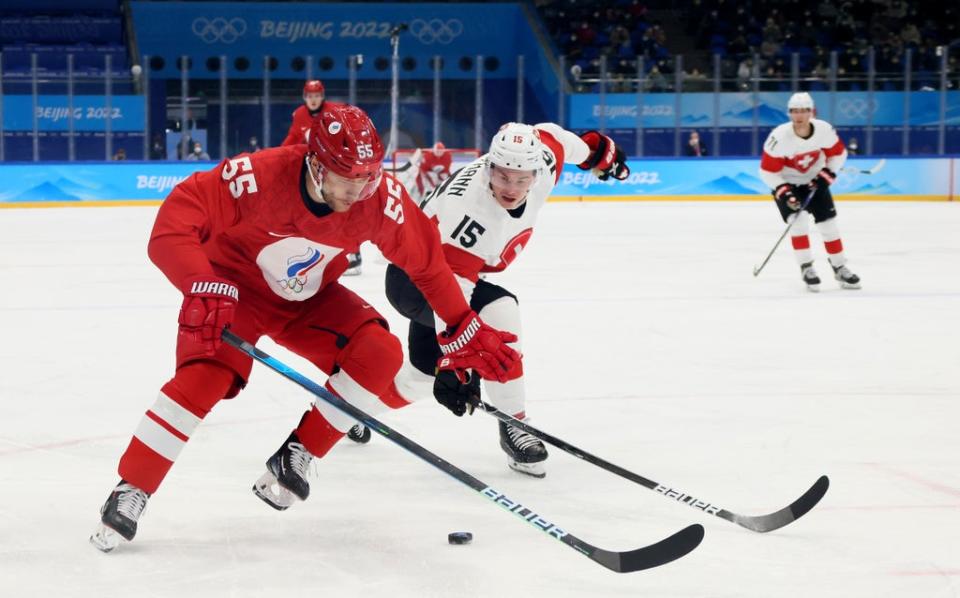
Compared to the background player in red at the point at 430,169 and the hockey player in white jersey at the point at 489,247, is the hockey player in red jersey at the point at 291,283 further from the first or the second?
the background player in red at the point at 430,169

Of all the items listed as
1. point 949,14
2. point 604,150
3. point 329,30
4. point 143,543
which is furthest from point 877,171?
point 143,543

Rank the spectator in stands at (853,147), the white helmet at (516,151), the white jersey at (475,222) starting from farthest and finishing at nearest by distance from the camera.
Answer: the spectator in stands at (853,147) < the white jersey at (475,222) < the white helmet at (516,151)

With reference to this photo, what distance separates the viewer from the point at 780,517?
2.75 meters

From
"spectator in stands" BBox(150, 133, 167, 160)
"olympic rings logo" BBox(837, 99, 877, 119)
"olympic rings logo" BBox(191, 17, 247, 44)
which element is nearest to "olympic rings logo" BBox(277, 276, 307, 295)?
"spectator in stands" BBox(150, 133, 167, 160)

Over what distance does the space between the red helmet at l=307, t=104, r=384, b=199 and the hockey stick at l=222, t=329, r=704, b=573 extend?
1.43 ft

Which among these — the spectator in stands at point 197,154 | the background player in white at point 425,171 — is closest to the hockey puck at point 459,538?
the background player in white at point 425,171

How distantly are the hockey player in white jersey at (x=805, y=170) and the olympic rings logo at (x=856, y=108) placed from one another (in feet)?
30.9

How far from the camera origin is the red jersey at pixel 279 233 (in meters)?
2.51

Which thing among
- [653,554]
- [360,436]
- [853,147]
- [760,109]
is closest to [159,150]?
[760,109]

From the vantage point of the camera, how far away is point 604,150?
158 inches

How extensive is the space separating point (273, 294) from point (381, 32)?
1814cm

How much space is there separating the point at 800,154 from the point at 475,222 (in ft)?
15.7

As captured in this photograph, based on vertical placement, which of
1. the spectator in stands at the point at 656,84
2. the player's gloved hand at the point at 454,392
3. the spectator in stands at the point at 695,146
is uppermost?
the spectator in stands at the point at 656,84

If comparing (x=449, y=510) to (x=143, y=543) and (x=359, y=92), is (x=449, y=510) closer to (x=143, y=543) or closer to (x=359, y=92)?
(x=143, y=543)
